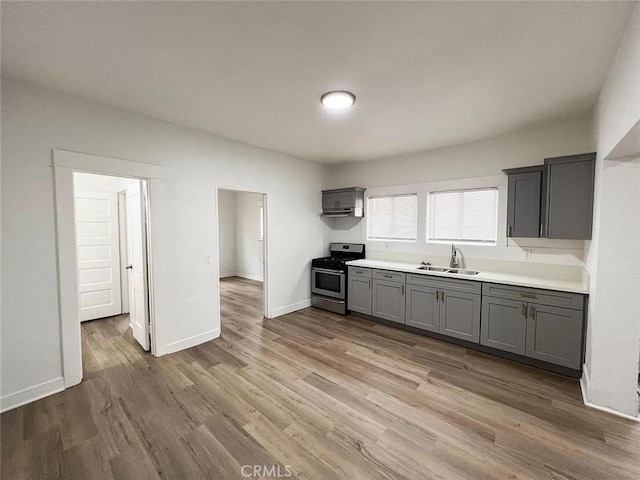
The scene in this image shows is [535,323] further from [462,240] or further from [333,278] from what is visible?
[333,278]

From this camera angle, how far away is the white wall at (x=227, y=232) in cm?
795

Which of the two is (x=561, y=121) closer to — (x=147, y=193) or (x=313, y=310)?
(x=313, y=310)

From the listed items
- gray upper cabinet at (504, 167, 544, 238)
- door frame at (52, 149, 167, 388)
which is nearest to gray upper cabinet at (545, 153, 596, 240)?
gray upper cabinet at (504, 167, 544, 238)

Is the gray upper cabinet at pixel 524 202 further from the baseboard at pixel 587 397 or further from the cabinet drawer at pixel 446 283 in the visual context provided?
the baseboard at pixel 587 397

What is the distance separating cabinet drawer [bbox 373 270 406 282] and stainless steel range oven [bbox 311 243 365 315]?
0.63m

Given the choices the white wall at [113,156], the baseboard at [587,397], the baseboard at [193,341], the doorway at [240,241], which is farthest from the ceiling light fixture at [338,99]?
the doorway at [240,241]

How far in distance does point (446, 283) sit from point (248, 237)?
5860 millimetres

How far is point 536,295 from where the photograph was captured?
2.85 metres

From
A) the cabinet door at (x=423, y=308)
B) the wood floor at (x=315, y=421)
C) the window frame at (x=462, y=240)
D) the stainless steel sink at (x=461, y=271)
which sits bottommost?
the wood floor at (x=315, y=421)

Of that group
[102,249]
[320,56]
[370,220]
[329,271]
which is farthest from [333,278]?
[102,249]

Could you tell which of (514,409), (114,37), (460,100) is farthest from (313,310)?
(114,37)

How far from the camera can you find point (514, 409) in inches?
88.5

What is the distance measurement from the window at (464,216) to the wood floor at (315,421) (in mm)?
1654

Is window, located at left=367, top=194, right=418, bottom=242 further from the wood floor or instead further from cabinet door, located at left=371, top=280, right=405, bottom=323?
the wood floor
